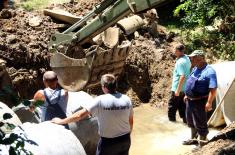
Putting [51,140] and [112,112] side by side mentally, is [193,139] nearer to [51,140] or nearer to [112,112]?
[112,112]

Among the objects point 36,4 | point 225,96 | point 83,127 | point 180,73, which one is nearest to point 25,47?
point 36,4

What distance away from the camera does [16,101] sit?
3.05 meters

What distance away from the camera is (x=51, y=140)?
18.8 feet

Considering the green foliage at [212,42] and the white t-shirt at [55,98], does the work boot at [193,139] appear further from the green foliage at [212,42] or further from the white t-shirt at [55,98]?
the green foliage at [212,42]

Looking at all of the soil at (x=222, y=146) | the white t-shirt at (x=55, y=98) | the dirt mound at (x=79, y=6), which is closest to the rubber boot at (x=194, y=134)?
the soil at (x=222, y=146)

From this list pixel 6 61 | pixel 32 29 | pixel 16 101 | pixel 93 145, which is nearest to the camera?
pixel 16 101

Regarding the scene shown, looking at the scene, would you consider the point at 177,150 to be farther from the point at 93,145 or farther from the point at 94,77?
the point at 94,77

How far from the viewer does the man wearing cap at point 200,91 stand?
313 inches

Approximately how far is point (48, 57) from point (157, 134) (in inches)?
142

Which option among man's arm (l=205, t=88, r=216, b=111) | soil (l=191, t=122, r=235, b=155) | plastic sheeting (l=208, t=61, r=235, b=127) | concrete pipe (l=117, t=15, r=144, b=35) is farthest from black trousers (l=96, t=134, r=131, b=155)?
concrete pipe (l=117, t=15, r=144, b=35)

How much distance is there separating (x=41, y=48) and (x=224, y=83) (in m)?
4.81

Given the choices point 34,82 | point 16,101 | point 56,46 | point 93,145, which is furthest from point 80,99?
point 16,101

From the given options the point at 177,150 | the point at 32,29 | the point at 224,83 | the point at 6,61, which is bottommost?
the point at 177,150

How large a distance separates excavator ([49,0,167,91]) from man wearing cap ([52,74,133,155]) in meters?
3.89
